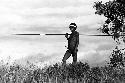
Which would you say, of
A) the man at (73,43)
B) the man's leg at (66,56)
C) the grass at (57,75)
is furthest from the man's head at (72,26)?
the grass at (57,75)

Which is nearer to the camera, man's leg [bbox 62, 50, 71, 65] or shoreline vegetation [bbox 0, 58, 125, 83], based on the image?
shoreline vegetation [bbox 0, 58, 125, 83]

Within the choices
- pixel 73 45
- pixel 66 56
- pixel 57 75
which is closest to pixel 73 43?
pixel 73 45

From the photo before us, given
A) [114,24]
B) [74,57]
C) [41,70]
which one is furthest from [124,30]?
[41,70]

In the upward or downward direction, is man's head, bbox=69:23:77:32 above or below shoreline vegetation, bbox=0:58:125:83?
above

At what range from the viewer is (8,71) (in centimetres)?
1054

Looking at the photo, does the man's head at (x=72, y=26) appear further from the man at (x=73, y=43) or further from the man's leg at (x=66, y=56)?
the man's leg at (x=66, y=56)

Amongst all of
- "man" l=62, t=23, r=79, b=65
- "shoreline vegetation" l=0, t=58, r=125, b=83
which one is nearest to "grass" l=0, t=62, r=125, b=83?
"shoreline vegetation" l=0, t=58, r=125, b=83

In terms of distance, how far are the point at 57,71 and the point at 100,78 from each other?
134 centimetres

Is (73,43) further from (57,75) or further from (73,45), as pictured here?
(57,75)

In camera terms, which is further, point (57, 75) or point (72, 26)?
point (72, 26)

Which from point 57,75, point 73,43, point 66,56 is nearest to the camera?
point 57,75

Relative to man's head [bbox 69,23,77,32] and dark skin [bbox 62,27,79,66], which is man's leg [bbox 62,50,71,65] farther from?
man's head [bbox 69,23,77,32]

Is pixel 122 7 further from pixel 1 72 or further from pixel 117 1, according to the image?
pixel 1 72

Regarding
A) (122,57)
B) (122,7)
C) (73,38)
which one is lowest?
(122,57)
